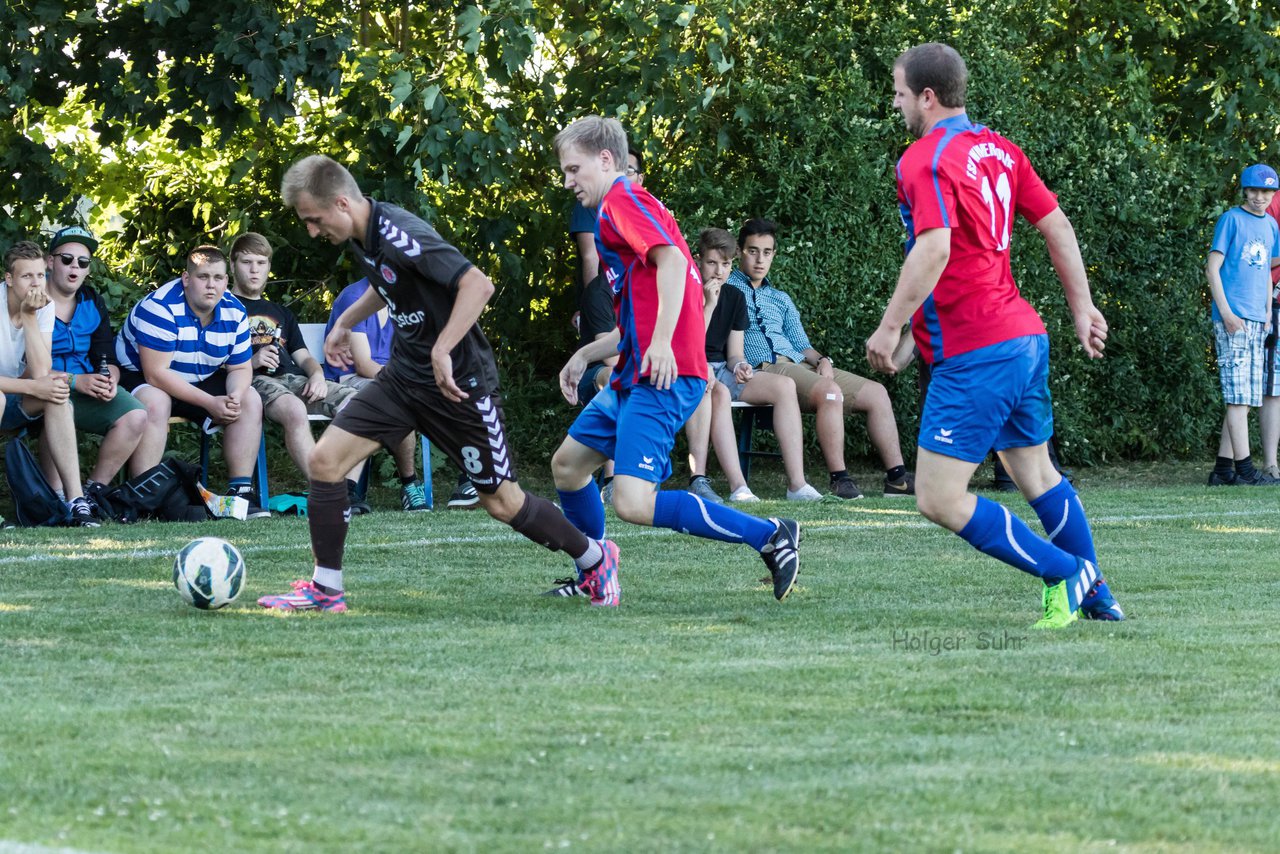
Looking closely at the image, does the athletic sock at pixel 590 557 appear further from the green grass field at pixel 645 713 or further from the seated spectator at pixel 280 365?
the seated spectator at pixel 280 365

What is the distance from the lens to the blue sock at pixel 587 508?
264 inches

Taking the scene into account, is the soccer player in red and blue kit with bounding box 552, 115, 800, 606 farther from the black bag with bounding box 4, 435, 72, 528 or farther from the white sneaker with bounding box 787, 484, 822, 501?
the white sneaker with bounding box 787, 484, 822, 501

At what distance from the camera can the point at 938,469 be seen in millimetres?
5523

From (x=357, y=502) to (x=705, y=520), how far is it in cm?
430

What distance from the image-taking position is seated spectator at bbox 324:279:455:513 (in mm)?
10336

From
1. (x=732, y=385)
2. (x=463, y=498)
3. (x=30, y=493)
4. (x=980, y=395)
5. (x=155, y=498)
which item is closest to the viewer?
(x=980, y=395)

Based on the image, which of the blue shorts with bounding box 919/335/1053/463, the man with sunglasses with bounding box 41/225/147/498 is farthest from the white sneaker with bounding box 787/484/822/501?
the blue shorts with bounding box 919/335/1053/463

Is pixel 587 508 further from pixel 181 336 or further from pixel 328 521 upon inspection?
pixel 181 336

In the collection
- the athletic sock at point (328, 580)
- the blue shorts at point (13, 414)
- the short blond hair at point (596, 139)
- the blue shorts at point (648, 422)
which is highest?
the short blond hair at point (596, 139)

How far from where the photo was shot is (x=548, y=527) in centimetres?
626
